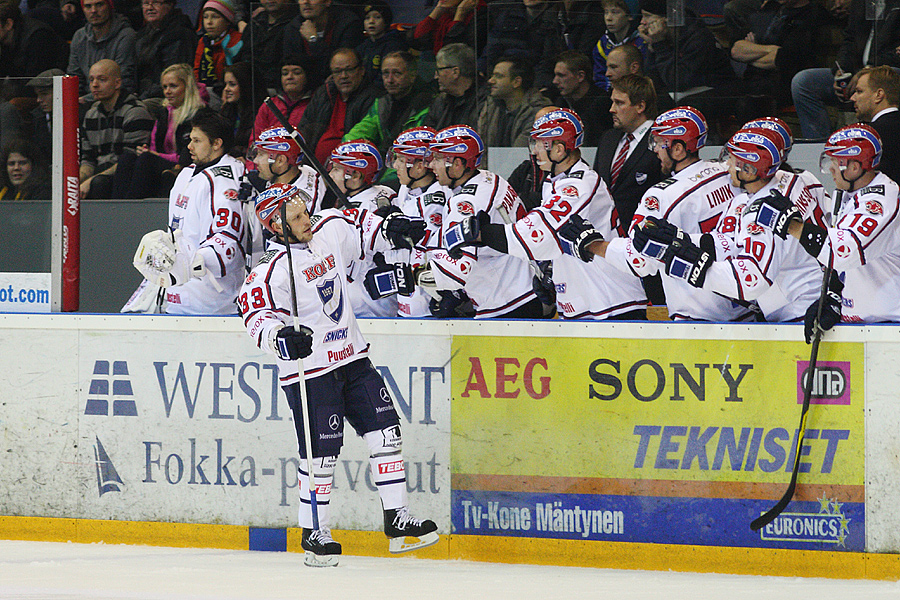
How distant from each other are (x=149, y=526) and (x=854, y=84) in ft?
13.2

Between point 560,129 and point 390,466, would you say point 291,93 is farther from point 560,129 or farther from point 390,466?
point 390,466

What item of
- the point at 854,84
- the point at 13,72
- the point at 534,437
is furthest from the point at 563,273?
the point at 13,72

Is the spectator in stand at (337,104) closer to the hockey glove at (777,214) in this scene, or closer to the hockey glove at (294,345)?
the hockey glove at (294,345)

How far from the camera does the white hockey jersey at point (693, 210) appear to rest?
509 cm

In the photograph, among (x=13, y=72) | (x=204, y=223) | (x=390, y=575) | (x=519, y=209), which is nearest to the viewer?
(x=390, y=575)

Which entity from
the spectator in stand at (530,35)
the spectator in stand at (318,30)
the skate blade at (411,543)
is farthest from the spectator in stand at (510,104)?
the skate blade at (411,543)

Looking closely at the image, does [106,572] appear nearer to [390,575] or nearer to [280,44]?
[390,575]

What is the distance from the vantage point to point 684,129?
17.3 ft

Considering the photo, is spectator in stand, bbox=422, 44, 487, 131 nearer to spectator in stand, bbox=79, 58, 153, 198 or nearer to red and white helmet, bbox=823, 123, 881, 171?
spectator in stand, bbox=79, 58, 153, 198

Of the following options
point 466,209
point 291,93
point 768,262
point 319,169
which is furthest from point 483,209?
point 291,93

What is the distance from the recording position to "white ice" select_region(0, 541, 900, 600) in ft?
14.6

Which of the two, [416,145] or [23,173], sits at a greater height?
[416,145]

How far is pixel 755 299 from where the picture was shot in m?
4.86

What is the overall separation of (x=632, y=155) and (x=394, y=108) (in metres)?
1.62
